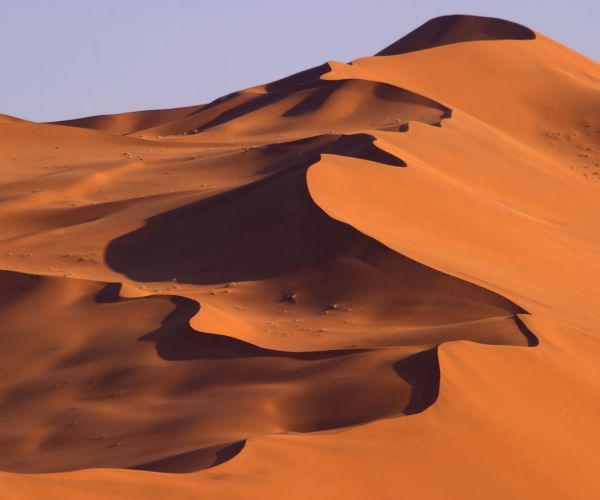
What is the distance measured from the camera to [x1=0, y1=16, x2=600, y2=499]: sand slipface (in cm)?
877

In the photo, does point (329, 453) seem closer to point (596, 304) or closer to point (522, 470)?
point (522, 470)

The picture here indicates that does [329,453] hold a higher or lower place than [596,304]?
higher

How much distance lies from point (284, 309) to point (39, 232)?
5.36 m

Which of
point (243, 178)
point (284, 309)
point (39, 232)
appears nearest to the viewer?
point (284, 309)

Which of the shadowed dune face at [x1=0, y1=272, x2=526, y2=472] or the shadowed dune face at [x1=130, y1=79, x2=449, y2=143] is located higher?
the shadowed dune face at [x1=0, y1=272, x2=526, y2=472]

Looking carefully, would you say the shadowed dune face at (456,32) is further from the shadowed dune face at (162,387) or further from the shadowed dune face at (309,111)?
the shadowed dune face at (162,387)

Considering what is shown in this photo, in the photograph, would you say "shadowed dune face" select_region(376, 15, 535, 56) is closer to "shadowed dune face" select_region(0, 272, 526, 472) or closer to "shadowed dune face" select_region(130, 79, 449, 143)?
"shadowed dune face" select_region(130, 79, 449, 143)

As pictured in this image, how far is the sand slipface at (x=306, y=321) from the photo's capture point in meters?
8.77

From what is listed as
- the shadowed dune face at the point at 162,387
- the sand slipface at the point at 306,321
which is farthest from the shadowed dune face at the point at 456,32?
the shadowed dune face at the point at 162,387

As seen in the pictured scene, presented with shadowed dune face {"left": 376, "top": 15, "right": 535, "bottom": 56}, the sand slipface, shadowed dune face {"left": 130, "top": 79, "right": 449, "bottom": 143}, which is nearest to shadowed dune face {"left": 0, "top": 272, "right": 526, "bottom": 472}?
the sand slipface

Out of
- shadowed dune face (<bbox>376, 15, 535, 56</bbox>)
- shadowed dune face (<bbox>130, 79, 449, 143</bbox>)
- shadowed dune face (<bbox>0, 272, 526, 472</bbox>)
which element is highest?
shadowed dune face (<bbox>376, 15, 535, 56</bbox>)

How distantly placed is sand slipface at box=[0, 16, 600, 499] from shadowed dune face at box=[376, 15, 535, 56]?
13624mm

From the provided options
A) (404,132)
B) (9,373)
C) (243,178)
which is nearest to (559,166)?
(404,132)

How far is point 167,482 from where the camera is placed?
7289 mm
